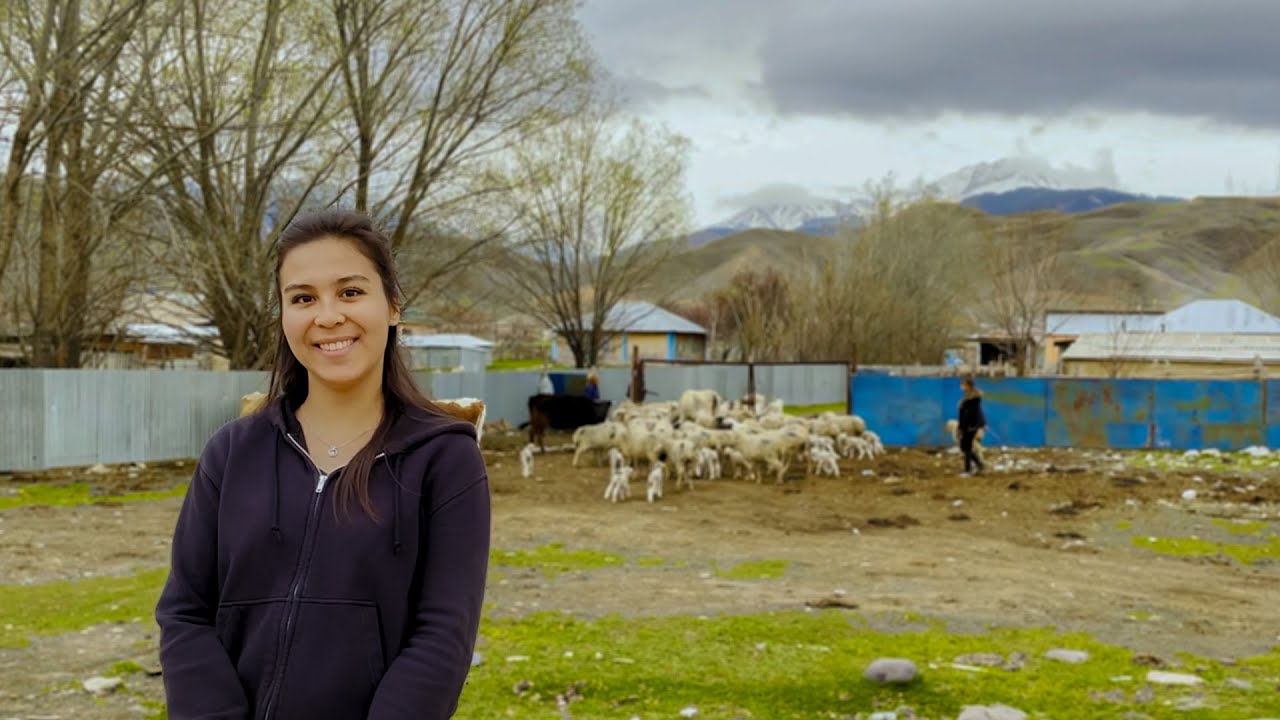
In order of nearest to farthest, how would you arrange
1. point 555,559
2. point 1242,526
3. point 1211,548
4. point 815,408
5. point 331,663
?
point 331,663 → point 555,559 → point 1211,548 → point 1242,526 → point 815,408

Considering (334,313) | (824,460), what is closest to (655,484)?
(824,460)

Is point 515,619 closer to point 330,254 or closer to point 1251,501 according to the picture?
point 330,254

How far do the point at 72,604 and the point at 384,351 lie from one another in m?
7.72

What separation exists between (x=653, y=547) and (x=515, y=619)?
419 centimetres

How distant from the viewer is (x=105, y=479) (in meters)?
17.7

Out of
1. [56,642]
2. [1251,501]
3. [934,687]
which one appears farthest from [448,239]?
[934,687]

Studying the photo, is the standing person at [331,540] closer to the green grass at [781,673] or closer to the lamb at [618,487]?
the green grass at [781,673]

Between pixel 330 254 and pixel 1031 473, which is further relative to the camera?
pixel 1031 473

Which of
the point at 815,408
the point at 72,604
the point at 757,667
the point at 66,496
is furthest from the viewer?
the point at 815,408

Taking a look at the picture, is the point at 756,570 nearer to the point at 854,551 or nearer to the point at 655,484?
the point at 854,551

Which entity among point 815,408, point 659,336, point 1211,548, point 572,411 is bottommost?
point 1211,548

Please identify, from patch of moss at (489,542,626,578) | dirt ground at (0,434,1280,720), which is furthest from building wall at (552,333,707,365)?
patch of moss at (489,542,626,578)

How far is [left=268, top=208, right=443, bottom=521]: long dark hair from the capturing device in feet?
8.60

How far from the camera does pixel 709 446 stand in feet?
65.7
